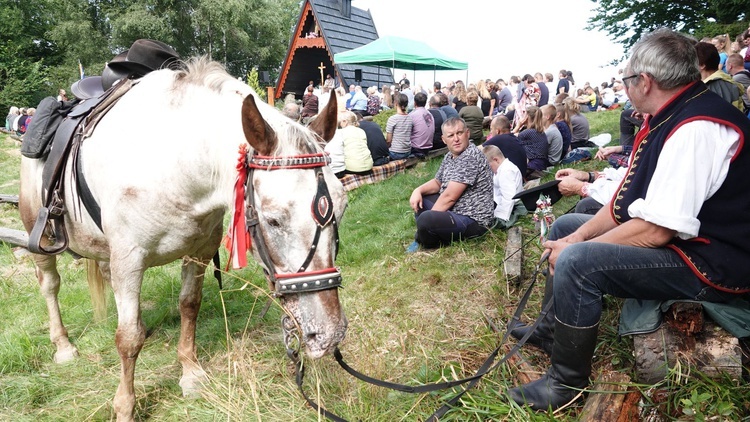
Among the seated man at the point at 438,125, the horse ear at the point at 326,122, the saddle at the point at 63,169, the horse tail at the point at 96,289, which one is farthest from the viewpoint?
the seated man at the point at 438,125

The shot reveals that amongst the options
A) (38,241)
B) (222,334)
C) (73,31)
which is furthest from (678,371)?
(73,31)

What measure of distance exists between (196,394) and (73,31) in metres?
34.8

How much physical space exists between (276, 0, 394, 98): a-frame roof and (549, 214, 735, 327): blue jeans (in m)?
16.5

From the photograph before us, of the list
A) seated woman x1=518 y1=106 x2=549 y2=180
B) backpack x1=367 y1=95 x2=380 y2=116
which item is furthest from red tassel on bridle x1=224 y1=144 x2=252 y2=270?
backpack x1=367 y1=95 x2=380 y2=116

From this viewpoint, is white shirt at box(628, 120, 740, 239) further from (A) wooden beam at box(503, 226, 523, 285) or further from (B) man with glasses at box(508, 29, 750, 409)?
(A) wooden beam at box(503, 226, 523, 285)

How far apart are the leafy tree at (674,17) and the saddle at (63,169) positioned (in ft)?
43.0

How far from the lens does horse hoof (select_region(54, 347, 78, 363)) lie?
3483 millimetres

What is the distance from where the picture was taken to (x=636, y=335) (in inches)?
86.4

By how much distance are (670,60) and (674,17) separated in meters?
15.7

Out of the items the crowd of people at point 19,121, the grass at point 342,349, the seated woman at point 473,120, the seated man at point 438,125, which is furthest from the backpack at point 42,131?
the crowd of people at point 19,121

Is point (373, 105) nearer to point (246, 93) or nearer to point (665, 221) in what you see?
point (246, 93)

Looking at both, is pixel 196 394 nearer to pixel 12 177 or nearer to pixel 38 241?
pixel 38 241

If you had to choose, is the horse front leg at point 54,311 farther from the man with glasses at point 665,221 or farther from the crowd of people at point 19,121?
the crowd of people at point 19,121

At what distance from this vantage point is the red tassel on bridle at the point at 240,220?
6.61 ft
